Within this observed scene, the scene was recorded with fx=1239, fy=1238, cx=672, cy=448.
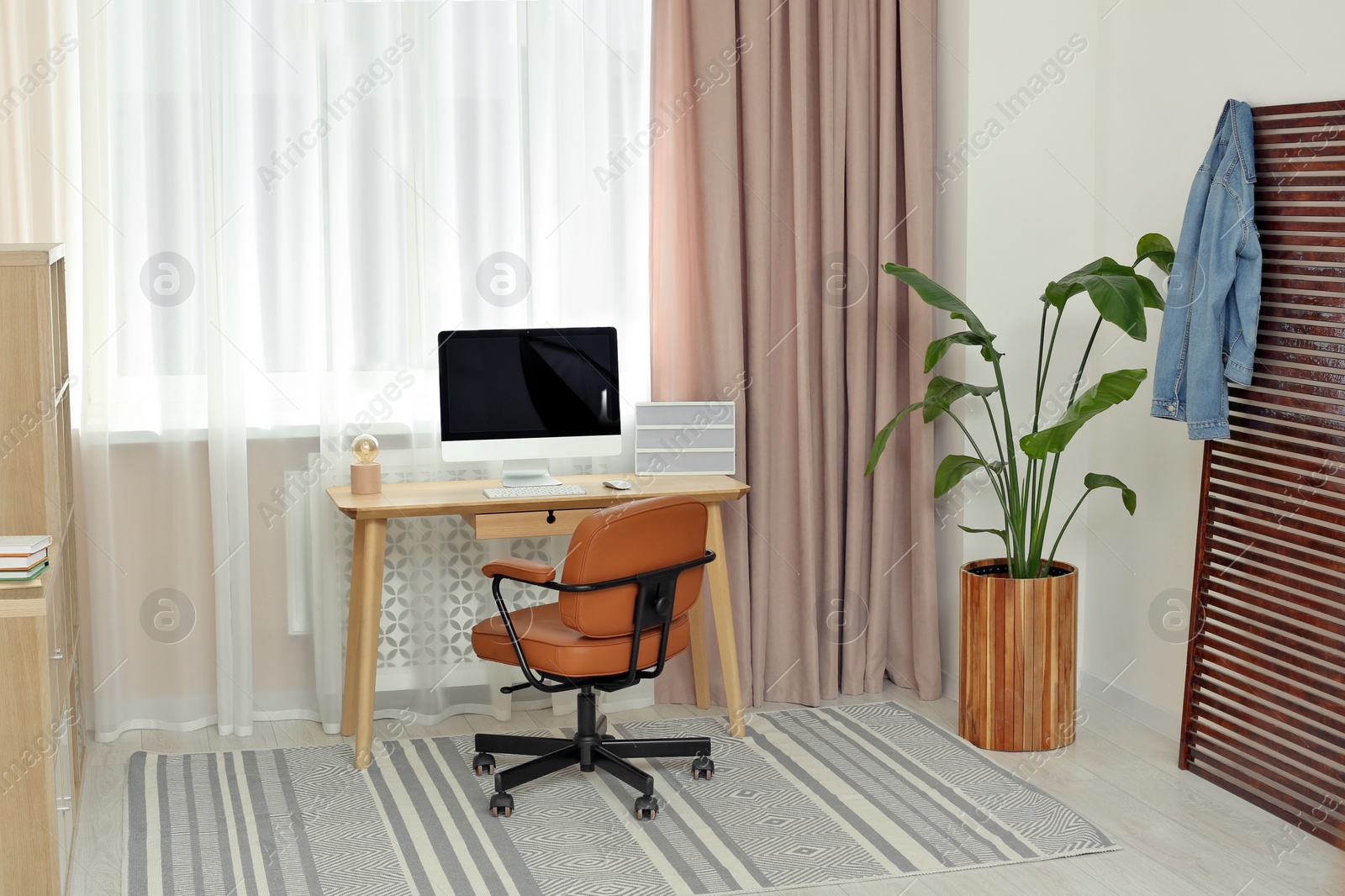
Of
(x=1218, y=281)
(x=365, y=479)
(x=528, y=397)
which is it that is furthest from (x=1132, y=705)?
(x=365, y=479)

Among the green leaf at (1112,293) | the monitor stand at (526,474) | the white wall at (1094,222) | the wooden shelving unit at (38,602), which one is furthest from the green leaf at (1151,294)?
the wooden shelving unit at (38,602)

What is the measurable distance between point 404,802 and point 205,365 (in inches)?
56.7

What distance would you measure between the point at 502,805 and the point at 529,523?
0.78 metres

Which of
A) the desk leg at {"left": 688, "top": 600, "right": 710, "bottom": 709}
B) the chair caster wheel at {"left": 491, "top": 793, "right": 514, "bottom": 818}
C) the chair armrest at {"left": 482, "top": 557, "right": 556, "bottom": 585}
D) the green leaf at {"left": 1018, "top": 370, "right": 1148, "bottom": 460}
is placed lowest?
the chair caster wheel at {"left": 491, "top": 793, "right": 514, "bottom": 818}

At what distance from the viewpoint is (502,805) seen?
313 cm

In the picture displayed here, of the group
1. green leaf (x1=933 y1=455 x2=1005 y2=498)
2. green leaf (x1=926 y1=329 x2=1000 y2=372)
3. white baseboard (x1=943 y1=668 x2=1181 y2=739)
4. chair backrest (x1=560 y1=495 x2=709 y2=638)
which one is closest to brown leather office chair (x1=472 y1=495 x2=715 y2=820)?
chair backrest (x1=560 y1=495 x2=709 y2=638)

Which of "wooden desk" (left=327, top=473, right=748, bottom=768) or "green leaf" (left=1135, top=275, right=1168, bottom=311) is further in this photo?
"wooden desk" (left=327, top=473, right=748, bottom=768)

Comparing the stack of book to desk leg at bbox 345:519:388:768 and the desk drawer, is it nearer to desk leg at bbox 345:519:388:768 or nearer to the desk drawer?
desk leg at bbox 345:519:388:768

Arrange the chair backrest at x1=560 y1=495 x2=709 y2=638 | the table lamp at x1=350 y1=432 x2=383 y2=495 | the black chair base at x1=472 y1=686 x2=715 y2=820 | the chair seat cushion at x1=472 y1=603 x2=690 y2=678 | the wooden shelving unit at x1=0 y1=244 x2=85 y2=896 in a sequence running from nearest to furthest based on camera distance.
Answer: the wooden shelving unit at x1=0 y1=244 x2=85 y2=896 < the chair backrest at x1=560 y1=495 x2=709 y2=638 < the chair seat cushion at x1=472 y1=603 x2=690 y2=678 < the black chair base at x1=472 y1=686 x2=715 y2=820 < the table lamp at x1=350 y1=432 x2=383 y2=495

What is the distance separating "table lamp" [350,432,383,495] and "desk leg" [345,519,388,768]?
0.13 metres

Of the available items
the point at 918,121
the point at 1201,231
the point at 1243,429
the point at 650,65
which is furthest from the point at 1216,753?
the point at 650,65

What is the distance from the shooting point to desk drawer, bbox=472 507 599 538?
3.44 m

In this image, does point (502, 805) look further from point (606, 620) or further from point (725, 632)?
point (725, 632)

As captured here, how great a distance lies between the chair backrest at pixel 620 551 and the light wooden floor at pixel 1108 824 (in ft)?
2.60
